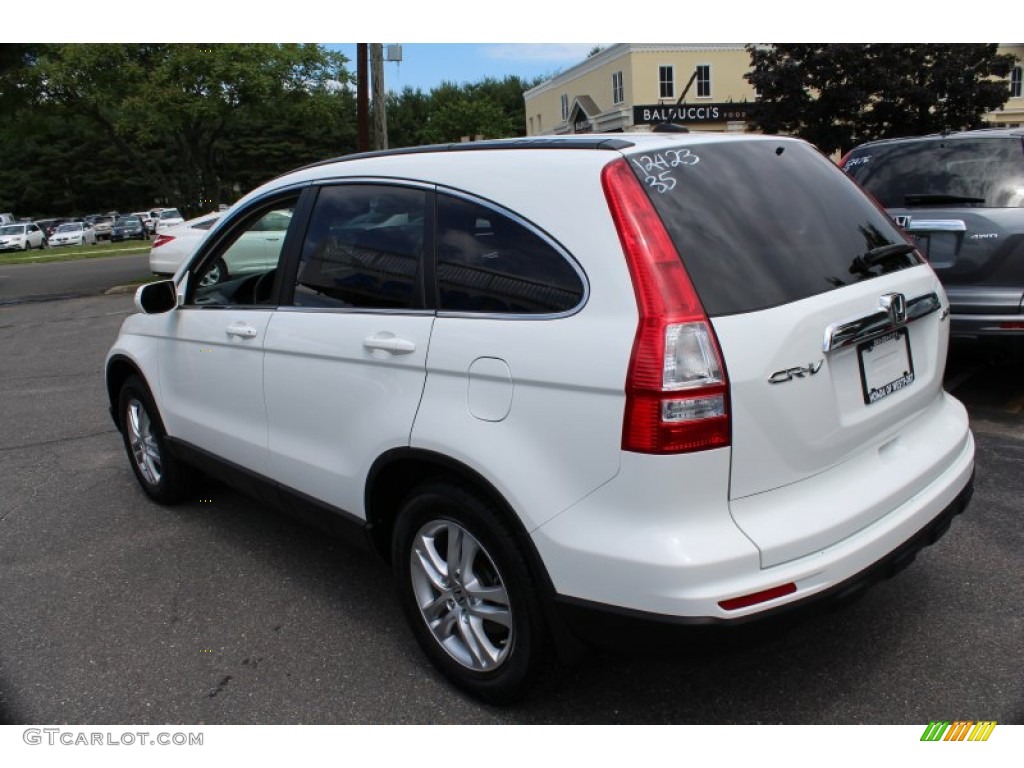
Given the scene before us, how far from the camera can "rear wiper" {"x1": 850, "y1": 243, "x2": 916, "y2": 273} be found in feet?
8.54

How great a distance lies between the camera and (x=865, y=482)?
2410mm

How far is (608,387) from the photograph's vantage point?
214 cm

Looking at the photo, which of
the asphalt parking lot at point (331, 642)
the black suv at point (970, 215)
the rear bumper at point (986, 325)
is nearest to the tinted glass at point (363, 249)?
the asphalt parking lot at point (331, 642)

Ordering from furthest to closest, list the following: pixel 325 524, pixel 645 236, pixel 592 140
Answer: pixel 325 524, pixel 592 140, pixel 645 236

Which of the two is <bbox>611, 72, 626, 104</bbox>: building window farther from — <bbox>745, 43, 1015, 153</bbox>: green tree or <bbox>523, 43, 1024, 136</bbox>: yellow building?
<bbox>745, 43, 1015, 153</bbox>: green tree

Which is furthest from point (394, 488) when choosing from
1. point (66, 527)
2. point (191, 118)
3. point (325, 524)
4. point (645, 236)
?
point (191, 118)

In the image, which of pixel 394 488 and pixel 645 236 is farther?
pixel 394 488

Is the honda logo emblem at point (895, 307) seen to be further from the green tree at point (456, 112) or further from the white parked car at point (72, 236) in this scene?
the green tree at point (456, 112)

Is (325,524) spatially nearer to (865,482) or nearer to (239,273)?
(239,273)

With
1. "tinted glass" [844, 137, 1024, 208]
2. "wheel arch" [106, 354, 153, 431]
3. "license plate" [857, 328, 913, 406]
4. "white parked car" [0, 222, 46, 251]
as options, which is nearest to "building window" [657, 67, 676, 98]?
"white parked car" [0, 222, 46, 251]

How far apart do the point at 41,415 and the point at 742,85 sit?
1926 inches

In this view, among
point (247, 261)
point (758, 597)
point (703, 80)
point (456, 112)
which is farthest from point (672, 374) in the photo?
point (456, 112)

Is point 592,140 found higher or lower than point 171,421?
higher

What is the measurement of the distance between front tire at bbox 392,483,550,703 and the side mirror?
1964 mm
